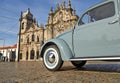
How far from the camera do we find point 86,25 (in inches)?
162

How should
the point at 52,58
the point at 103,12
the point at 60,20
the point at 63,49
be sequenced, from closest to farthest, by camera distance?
the point at 103,12, the point at 63,49, the point at 52,58, the point at 60,20

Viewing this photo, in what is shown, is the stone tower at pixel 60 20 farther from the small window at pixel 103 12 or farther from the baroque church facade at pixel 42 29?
the small window at pixel 103 12

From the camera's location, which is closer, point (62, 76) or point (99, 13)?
point (62, 76)

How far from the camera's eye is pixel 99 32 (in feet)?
12.1

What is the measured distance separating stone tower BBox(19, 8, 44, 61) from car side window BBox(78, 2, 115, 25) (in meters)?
39.0

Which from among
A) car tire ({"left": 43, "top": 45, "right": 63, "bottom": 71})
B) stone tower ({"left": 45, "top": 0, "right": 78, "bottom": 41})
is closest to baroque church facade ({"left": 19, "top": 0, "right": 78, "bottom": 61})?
stone tower ({"left": 45, "top": 0, "right": 78, "bottom": 41})

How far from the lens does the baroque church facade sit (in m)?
40.9

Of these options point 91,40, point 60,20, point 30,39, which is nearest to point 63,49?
point 91,40

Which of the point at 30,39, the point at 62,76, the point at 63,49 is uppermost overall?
the point at 30,39

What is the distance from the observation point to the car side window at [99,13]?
379 centimetres

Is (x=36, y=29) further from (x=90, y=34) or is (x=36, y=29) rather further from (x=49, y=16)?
(x=90, y=34)

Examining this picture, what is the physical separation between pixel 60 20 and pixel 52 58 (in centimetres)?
3818

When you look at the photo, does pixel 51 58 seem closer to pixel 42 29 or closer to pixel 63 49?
pixel 63 49

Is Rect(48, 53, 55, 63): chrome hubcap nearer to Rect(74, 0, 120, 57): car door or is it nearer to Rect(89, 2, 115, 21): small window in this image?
Rect(74, 0, 120, 57): car door
